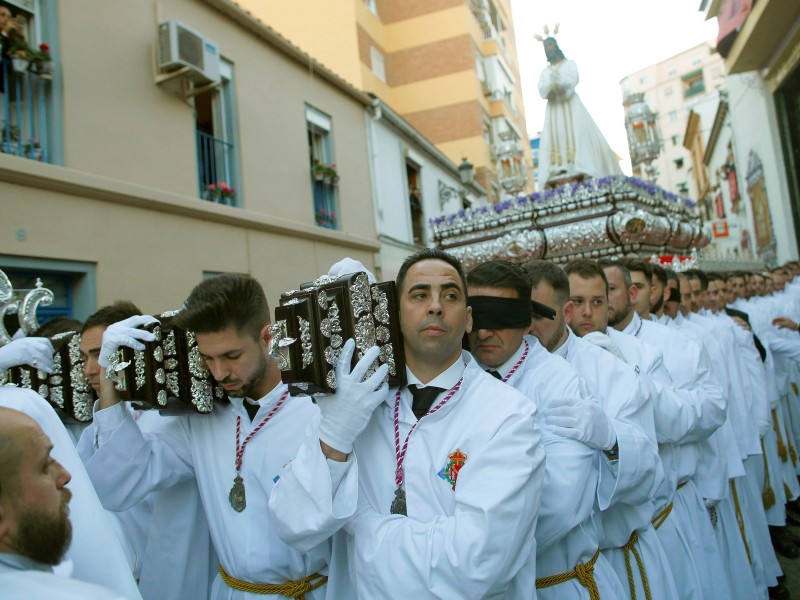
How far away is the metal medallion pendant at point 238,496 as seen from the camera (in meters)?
2.37

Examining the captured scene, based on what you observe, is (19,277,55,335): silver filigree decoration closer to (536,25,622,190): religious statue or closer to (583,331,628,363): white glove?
(583,331,628,363): white glove

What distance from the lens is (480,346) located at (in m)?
2.59

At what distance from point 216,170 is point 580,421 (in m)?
7.44

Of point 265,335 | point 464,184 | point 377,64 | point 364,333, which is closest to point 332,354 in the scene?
point 364,333

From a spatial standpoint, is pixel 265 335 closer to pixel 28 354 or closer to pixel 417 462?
pixel 417 462

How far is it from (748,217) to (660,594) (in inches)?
748

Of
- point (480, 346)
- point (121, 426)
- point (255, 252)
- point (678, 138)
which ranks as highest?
point (678, 138)

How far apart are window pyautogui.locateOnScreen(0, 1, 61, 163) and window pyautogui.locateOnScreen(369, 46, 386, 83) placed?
1154 cm

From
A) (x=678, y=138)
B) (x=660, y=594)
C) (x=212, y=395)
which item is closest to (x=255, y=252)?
(x=212, y=395)

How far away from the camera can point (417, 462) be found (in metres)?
1.97

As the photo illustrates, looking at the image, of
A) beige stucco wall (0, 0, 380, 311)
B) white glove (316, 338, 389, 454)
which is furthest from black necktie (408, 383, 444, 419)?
beige stucco wall (0, 0, 380, 311)

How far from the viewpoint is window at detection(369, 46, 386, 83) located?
1718cm

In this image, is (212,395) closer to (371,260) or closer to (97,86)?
(97,86)

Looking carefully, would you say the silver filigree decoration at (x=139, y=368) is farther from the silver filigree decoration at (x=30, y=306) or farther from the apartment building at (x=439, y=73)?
the apartment building at (x=439, y=73)
